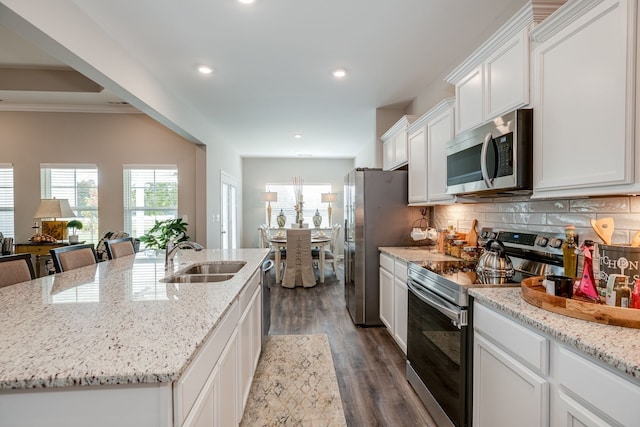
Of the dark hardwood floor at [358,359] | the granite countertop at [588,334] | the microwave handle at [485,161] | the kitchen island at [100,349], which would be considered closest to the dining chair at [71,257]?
the kitchen island at [100,349]

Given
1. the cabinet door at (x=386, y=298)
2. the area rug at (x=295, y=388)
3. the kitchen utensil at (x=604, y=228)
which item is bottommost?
the area rug at (x=295, y=388)

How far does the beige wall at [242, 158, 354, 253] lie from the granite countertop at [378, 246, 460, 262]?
4.66 metres

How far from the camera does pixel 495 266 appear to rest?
1773 mm

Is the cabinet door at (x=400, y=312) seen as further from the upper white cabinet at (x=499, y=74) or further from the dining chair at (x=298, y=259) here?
the dining chair at (x=298, y=259)

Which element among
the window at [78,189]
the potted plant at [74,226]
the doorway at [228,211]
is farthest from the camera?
the doorway at [228,211]

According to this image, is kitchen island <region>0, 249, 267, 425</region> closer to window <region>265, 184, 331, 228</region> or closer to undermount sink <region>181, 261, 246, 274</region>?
undermount sink <region>181, 261, 246, 274</region>

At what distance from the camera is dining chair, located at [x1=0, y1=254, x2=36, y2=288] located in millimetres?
1713

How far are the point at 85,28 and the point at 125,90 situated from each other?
57 centimetres

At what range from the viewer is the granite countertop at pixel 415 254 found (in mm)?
2474

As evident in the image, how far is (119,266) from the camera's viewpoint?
216 cm

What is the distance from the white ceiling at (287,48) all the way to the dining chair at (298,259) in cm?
192

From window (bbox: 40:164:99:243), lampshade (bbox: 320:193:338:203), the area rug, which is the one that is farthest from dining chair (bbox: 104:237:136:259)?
lampshade (bbox: 320:193:338:203)

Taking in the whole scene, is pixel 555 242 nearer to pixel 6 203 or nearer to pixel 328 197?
pixel 328 197

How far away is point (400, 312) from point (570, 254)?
1.47 metres
